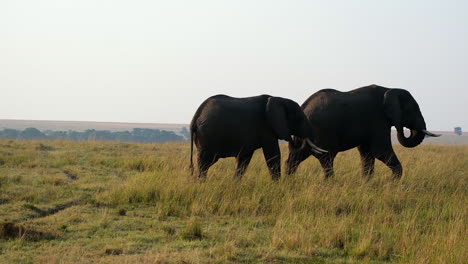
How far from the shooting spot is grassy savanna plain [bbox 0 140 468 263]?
6.16m

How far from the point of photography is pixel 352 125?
1155cm

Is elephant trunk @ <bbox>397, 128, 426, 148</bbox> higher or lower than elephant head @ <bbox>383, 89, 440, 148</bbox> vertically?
lower

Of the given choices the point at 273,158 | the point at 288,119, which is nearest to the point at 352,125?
the point at 288,119

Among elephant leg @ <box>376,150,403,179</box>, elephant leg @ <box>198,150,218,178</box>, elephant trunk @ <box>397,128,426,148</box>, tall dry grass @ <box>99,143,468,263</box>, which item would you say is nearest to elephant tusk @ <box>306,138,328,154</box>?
tall dry grass @ <box>99,143,468,263</box>

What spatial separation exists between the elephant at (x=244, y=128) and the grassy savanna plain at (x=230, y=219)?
19.5 inches

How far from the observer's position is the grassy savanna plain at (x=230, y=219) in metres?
6.16

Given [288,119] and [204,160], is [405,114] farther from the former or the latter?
[204,160]

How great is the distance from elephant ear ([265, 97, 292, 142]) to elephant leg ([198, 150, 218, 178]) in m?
1.32

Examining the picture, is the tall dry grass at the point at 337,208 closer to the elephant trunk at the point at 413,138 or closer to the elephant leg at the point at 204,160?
the elephant leg at the point at 204,160

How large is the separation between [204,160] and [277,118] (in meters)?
1.66

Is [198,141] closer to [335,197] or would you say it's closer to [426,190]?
[335,197]

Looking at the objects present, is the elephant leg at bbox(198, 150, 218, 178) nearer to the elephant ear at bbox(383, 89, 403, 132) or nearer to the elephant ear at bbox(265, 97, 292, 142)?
the elephant ear at bbox(265, 97, 292, 142)

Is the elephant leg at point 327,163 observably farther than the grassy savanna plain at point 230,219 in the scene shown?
Yes

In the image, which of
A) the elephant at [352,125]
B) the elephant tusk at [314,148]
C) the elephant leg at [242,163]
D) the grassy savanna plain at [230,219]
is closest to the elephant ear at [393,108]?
the elephant at [352,125]
